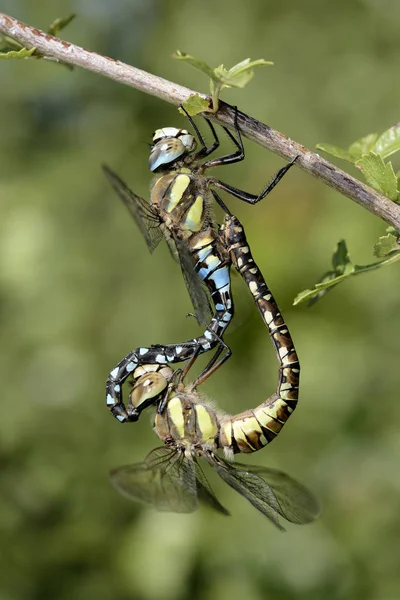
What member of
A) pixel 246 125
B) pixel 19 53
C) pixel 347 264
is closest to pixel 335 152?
pixel 246 125

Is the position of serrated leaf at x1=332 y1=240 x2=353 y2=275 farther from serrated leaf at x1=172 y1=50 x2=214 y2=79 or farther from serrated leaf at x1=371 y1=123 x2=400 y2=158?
serrated leaf at x1=172 y1=50 x2=214 y2=79

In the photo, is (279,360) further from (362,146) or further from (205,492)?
(362,146)

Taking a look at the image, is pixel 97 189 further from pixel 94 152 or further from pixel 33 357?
pixel 33 357

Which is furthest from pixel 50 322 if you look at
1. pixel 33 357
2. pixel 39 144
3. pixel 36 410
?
pixel 39 144

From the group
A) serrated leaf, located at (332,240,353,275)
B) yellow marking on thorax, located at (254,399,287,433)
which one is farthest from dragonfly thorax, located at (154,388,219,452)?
serrated leaf, located at (332,240,353,275)

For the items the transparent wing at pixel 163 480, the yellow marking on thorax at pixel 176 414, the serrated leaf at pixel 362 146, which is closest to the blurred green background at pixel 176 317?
the yellow marking on thorax at pixel 176 414
